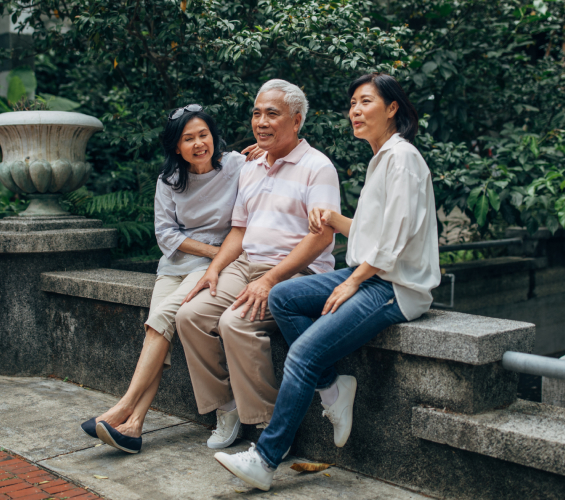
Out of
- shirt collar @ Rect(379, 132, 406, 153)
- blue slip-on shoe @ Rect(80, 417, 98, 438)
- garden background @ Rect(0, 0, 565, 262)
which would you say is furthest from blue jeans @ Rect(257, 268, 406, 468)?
garden background @ Rect(0, 0, 565, 262)

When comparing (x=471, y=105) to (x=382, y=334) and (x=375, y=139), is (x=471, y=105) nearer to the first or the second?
(x=375, y=139)

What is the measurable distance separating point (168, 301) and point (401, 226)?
138 cm

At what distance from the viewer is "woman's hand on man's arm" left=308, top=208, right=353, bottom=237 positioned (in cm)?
302

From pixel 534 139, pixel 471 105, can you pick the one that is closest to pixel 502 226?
pixel 471 105

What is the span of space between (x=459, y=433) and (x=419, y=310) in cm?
55

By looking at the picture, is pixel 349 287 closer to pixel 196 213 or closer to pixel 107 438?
pixel 196 213

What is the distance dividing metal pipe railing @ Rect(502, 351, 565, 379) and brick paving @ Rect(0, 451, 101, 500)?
5.92ft

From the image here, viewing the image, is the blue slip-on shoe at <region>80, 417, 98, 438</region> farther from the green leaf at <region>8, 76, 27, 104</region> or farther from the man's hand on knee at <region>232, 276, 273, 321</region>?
the green leaf at <region>8, 76, 27, 104</region>

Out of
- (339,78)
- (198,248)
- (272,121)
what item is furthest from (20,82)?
(272,121)

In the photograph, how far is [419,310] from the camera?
2.85 metres

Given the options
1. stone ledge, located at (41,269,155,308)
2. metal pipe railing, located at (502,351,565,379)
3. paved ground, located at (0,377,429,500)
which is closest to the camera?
metal pipe railing, located at (502,351,565,379)

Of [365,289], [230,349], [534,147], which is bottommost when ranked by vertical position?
[230,349]

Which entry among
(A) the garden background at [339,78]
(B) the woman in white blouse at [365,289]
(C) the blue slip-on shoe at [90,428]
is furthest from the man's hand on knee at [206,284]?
(A) the garden background at [339,78]

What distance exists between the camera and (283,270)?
3.12 metres
